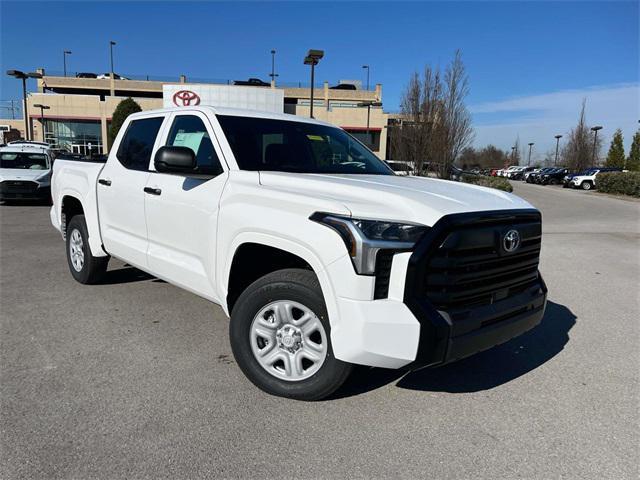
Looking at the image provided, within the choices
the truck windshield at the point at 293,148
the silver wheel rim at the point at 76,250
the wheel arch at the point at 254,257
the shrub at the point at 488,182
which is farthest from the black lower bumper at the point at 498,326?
the shrub at the point at 488,182

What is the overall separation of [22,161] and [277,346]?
15.8 meters

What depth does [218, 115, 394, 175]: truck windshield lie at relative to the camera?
3893 mm

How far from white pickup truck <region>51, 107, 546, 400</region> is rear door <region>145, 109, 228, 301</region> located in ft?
0.05

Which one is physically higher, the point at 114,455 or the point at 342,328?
→ the point at 342,328

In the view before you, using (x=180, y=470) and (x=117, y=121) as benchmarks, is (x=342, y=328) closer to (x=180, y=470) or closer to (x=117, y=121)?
(x=180, y=470)

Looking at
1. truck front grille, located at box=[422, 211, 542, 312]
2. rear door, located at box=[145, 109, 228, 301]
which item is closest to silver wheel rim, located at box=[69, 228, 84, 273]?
rear door, located at box=[145, 109, 228, 301]

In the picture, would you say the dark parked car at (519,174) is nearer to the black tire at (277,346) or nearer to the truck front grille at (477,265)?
the truck front grille at (477,265)

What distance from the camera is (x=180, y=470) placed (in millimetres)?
2520

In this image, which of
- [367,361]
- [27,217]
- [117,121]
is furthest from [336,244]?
[117,121]

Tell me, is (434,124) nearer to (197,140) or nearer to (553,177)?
(197,140)

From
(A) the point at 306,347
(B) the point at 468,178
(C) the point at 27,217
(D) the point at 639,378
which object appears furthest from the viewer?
(B) the point at 468,178

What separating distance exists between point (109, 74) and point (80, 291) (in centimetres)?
6653

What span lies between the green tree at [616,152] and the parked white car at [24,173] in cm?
4959

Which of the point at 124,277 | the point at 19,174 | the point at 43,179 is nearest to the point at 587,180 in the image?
the point at 43,179
